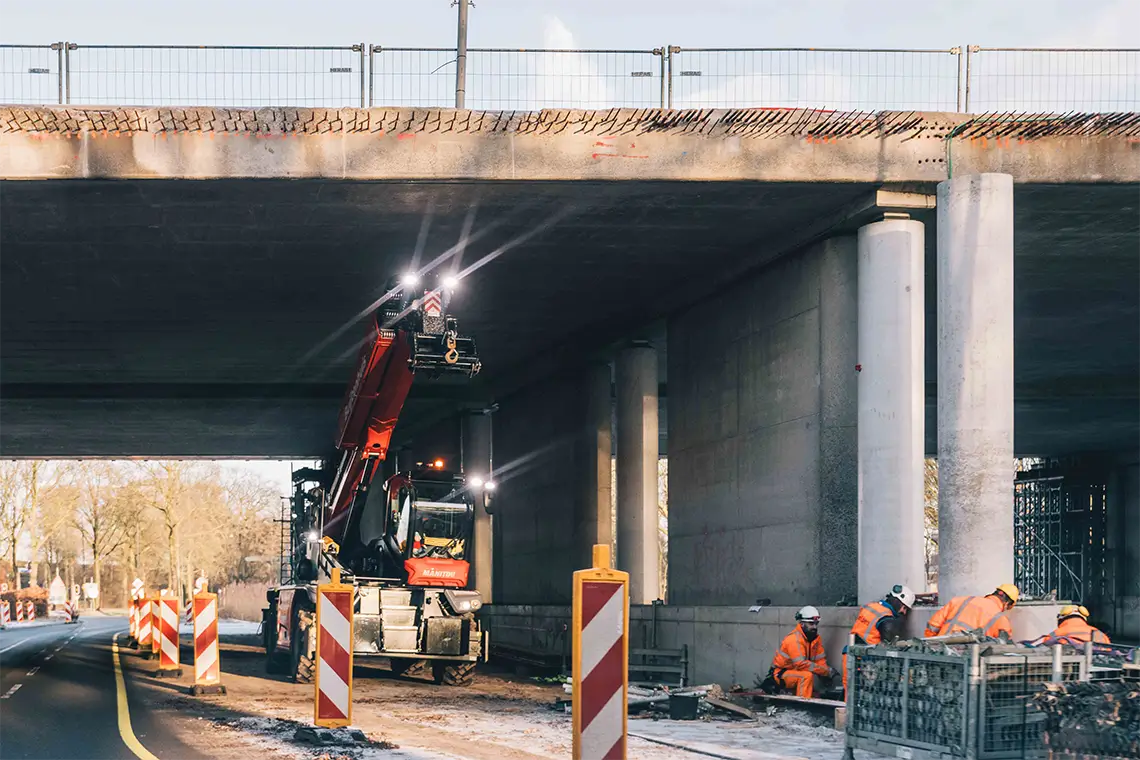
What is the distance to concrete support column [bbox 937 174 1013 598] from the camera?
1620cm

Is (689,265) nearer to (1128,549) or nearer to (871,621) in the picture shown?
(871,621)

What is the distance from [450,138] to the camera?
16.9 meters

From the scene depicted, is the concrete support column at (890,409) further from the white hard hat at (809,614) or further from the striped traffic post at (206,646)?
the striped traffic post at (206,646)

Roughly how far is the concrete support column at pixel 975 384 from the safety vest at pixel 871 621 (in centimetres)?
133

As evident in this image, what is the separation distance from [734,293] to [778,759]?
419 inches

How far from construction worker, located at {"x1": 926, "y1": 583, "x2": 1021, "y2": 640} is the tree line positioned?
57533mm

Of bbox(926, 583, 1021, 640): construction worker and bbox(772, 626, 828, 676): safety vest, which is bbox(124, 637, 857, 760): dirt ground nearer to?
bbox(772, 626, 828, 676): safety vest

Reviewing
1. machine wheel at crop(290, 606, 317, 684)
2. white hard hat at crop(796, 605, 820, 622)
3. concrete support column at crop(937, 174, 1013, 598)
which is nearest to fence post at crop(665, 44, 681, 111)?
concrete support column at crop(937, 174, 1013, 598)

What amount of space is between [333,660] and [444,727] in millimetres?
2500

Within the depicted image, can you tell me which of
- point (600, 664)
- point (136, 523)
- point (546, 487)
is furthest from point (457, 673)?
point (136, 523)

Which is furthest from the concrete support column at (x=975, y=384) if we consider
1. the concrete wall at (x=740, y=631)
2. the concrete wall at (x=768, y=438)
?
the concrete wall at (x=768, y=438)

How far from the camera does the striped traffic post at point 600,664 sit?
7730 mm

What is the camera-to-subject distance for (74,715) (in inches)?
637

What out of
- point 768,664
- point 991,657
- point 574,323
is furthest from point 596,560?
point 574,323
